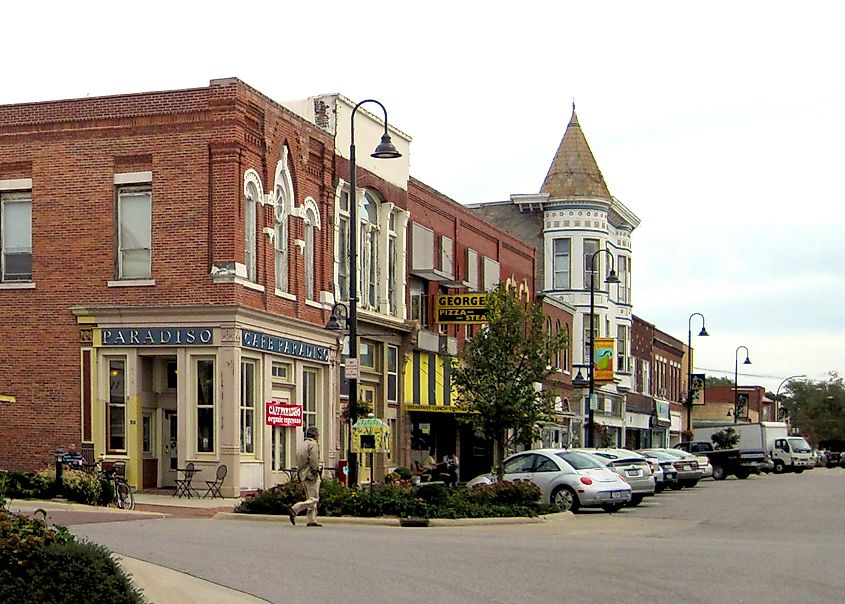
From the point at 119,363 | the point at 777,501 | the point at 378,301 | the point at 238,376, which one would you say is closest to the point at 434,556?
the point at 238,376

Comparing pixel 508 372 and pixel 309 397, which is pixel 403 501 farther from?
pixel 309 397

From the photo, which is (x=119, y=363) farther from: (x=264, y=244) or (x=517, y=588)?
(x=517, y=588)

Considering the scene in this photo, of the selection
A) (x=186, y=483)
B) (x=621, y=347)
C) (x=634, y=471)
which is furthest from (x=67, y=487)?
(x=621, y=347)

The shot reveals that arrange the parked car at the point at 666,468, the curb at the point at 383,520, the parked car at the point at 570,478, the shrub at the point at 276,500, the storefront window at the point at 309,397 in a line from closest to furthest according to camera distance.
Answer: the curb at the point at 383,520 → the shrub at the point at 276,500 → the parked car at the point at 570,478 → the storefront window at the point at 309,397 → the parked car at the point at 666,468

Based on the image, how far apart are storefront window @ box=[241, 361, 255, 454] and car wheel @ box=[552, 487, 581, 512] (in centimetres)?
757

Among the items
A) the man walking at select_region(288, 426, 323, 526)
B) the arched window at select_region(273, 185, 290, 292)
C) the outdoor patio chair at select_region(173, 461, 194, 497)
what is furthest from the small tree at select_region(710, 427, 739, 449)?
the man walking at select_region(288, 426, 323, 526)

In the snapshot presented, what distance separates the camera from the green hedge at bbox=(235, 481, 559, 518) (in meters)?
23.4

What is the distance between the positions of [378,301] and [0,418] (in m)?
12.3

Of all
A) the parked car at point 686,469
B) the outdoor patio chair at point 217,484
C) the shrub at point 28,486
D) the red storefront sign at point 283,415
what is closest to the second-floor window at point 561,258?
the parked car at point 686,469

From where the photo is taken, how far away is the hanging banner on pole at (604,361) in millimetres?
59000

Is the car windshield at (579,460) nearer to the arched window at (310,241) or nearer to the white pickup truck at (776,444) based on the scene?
the arched window at (310,241)

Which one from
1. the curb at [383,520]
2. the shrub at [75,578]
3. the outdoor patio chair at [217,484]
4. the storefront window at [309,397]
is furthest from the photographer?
the storefront window at [309,397]

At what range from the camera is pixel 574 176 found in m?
63.6

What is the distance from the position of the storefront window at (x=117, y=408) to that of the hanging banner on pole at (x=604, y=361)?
31.7 meters
